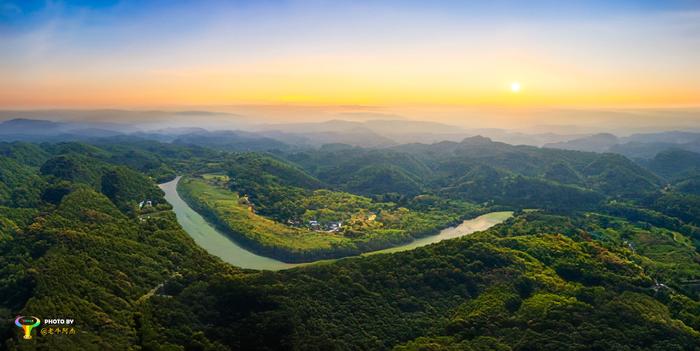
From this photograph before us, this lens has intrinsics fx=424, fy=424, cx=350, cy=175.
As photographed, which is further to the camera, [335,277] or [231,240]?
[231,240]

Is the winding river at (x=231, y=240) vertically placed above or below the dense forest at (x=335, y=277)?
below

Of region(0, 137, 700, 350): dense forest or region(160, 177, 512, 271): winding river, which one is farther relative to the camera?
region(160, 177, 512, 271): winding river

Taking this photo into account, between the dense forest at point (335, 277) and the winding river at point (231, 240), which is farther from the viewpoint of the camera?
the winding river at point (231, 240)

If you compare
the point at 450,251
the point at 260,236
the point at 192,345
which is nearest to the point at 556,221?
the point at 450,251

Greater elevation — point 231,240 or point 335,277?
point 335,277
